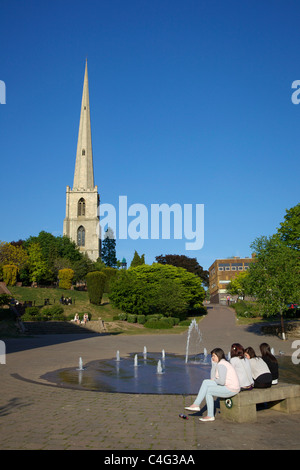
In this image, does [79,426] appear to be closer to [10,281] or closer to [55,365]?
[55,365]

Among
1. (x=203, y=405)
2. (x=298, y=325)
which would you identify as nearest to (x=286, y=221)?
(x=298, y=325)

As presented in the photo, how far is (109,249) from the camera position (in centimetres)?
10106

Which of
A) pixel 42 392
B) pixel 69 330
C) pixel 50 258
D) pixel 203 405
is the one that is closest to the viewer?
pixel 203 405

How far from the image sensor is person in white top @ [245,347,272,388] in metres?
6.47

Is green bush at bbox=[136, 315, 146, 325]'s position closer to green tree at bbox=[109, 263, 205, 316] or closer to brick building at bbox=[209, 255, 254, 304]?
green tree at bbox=[109, 263, 205, 316]

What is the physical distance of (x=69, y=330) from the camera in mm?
31906

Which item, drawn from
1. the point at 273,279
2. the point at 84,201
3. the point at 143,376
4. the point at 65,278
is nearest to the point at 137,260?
the point at 65,278

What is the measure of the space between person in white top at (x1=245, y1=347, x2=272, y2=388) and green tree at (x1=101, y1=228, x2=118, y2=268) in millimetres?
93963

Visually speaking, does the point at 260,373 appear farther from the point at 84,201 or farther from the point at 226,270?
the point at 226,270

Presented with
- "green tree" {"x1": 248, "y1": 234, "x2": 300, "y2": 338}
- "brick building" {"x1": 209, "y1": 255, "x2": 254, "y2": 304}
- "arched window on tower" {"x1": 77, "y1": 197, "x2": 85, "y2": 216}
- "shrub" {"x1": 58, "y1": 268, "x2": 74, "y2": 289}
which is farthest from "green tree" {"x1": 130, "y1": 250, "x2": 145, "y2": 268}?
"green tree" {"x1": 248, "y1": 234, "x2": 300, "y2": 338}

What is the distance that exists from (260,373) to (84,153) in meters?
91.9

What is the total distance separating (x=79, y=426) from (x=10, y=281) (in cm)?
5032

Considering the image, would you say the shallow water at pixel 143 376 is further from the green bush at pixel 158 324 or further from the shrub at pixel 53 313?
the shrub at pixel 53 313

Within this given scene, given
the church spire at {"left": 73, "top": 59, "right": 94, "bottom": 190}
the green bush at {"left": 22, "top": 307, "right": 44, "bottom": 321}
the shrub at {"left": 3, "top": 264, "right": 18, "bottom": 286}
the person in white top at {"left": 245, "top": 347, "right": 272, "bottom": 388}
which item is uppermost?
the church spire at {"left": 73, "top": 59, "right": 94, "bottom": 190}
